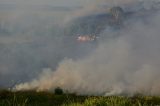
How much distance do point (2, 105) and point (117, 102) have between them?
5.87 meters

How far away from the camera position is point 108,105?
59.4 ft

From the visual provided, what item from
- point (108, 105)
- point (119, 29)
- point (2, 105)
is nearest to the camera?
point (108, 105)

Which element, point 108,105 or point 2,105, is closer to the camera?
point 108,105

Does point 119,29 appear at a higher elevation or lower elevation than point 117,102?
higher

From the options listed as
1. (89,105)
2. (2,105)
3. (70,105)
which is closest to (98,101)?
(89,105)

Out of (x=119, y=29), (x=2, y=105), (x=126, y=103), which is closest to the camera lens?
(x=126, y=103)

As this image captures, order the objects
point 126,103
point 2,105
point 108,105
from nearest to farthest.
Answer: point 108,105 < point 126,103 < point 2,105

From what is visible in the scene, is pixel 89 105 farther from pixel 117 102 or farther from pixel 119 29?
pixel 119 29

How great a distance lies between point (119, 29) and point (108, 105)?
600ft

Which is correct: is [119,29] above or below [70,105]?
above

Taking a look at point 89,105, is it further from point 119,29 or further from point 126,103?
point 119,29

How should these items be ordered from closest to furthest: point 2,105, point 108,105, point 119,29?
point 108,105 < point 2,105 < point 119,29

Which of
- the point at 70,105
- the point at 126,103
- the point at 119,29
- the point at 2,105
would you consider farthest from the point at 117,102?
the point at 119,29

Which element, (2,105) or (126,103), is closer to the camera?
(126,103)
